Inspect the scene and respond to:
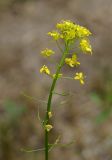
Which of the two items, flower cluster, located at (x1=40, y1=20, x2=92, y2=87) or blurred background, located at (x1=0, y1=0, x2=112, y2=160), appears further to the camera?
blurred background, located at (x1=0, y1=0, x2=112, y2=160)

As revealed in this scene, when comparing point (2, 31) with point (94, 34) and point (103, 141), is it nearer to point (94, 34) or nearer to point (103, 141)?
point (94, 34)

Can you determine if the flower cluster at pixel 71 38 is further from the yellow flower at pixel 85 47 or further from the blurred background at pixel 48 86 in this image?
the blurred background at pixel 48 86

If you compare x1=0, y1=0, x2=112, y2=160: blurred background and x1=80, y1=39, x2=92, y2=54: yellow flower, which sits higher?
x1=80, y1=39, x2=92, y2=54: yellow flower

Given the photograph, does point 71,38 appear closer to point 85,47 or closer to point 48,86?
point 85,47

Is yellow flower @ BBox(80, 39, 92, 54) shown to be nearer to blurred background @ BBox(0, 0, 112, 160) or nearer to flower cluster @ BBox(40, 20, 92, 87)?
flower cluster @ BBox(40, 20, 92, 87)

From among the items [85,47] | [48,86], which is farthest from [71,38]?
[48,86]

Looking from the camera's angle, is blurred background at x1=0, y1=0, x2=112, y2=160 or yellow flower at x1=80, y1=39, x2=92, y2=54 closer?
yellow flower at x1=80, y1=39, x2=92, y2=54

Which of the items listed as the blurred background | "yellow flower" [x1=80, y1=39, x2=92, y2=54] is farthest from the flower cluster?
the blurred background

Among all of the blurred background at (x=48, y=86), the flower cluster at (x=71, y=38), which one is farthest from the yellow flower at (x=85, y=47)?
the blurred background at (x=48, y=86)
